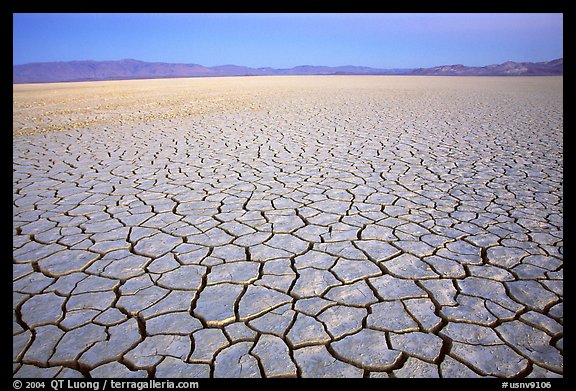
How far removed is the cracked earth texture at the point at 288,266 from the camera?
4.66ft

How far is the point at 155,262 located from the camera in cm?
211

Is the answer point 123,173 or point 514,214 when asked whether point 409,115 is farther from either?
point 123,173

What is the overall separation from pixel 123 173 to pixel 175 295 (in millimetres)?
2598

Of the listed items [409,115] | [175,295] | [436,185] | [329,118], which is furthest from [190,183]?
[409,115]

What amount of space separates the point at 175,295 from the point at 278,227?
3.18 ft

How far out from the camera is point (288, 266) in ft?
6.79

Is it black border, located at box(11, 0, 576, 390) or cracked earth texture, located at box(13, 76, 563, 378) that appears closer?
black border, located at box(11, 0, 576, 390)

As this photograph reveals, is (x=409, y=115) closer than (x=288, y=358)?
No

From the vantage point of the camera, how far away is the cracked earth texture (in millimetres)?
1422
